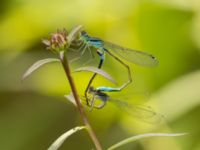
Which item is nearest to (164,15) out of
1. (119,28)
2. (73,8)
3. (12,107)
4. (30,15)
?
(119,28)

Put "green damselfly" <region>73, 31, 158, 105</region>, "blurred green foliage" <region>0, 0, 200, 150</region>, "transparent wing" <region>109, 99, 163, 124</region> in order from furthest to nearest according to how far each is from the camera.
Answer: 1. "blurred green foliage" <region>0, 0, 200, 150</region>
2. "transparent wing" <region>109, 99, 163, 124</region>
3. "green damselfly" <region>73, 31, 158, 105</region>

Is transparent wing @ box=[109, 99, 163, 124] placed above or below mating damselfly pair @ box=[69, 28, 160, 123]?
below

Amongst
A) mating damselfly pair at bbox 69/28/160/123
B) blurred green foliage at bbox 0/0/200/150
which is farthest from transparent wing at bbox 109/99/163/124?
blurred green foliage at bbox 0/0/200/150

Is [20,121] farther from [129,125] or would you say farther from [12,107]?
[129,125]

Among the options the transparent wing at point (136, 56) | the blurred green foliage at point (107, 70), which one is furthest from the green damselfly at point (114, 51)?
the blurred green foliage at point (107, 70)

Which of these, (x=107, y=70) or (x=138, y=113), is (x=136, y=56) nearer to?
(x=138, y=113)

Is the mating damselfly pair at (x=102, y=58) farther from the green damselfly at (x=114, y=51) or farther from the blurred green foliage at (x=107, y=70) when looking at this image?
the blurred green foliage at (x=107, y=70)

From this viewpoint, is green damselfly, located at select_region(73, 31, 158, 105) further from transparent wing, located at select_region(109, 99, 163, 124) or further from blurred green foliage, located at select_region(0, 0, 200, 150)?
blurred green foliage, located at select_region(0, 0, 200, 150)

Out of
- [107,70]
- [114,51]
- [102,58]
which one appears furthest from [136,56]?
[107,70]

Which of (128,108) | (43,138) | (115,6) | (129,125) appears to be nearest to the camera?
(128,108)
